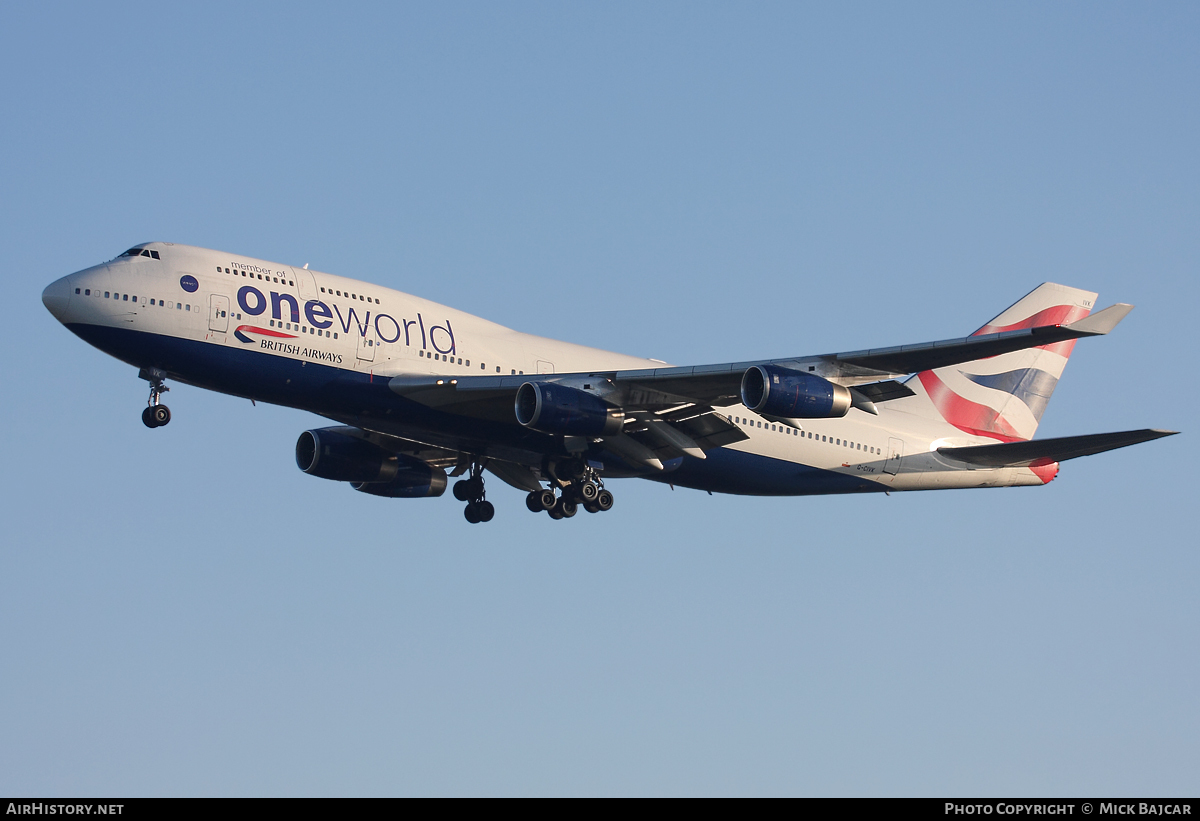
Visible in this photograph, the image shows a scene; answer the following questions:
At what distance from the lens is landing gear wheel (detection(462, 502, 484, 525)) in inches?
1721

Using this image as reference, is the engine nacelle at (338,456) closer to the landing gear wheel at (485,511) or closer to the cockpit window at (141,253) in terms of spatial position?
the landing gear wheel at (485,511)

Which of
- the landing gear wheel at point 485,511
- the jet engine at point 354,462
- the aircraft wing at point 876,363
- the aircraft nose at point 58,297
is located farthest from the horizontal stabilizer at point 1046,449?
the aircraft nose at point 58,297

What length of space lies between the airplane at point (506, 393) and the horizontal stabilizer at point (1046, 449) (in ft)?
0.25

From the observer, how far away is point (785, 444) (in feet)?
139

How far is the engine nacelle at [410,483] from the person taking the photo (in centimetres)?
4416

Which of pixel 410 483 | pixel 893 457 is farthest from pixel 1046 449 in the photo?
pixel 410 483

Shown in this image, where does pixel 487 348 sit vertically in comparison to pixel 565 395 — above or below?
above

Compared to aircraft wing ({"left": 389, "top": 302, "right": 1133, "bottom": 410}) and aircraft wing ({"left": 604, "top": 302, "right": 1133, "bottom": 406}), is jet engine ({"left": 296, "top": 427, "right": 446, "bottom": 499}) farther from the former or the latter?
aircraft wing ({"left": 604, "top": 302, "right": 1133, "bottom": 406})

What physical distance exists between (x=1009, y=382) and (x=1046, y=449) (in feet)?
28.9

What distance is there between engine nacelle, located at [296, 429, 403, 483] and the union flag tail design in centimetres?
1824
